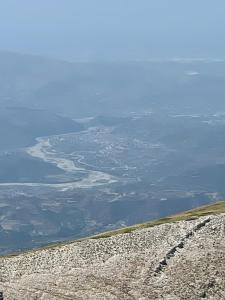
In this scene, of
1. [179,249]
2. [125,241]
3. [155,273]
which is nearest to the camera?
[155,273]

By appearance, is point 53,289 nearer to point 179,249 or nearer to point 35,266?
point 35,266

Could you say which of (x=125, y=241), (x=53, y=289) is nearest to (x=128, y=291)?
(x=53, y=289)

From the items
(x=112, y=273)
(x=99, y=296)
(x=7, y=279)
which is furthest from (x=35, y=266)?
(x=99, y=296)

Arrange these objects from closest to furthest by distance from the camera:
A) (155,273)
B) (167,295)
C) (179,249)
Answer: (167,295) → (155,273) → (179,249)

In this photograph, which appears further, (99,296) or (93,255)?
(93,255)

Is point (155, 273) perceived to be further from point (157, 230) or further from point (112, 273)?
point (157, 230)
